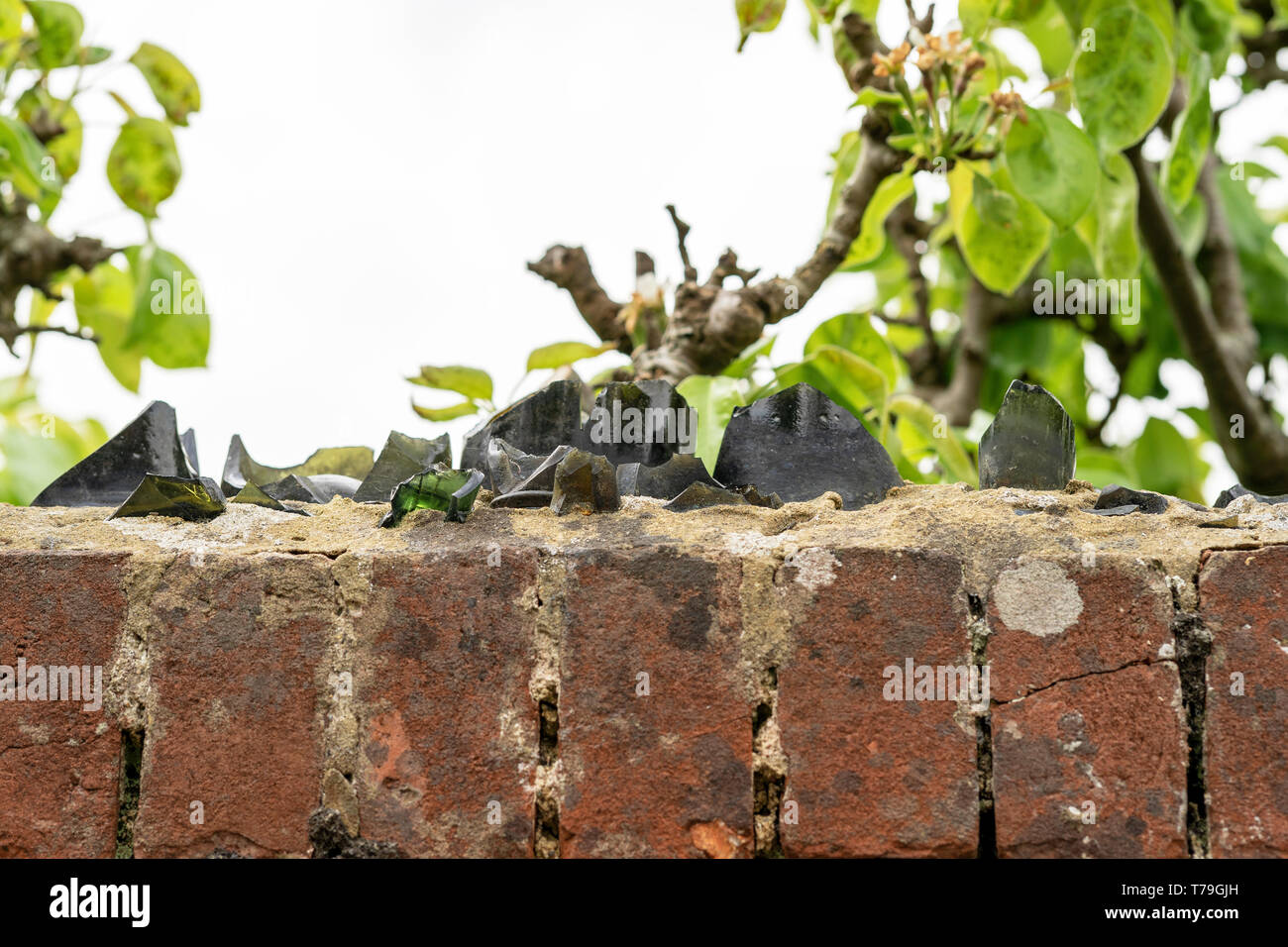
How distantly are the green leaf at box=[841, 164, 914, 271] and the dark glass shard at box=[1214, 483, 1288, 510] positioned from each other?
0.80m

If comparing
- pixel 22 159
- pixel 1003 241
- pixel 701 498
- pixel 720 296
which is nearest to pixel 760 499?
pixel 701 498

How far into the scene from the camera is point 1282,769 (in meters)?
0.75

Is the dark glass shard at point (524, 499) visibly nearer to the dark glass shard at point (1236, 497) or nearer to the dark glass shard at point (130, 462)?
the dark glass shard at point (130, 462)

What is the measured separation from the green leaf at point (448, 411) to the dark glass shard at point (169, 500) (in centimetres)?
59

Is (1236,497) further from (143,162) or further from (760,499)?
(143,162)

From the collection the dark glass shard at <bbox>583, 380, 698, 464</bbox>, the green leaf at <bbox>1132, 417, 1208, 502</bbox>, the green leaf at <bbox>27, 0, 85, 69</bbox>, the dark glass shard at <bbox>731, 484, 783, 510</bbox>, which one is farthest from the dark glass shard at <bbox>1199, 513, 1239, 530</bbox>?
the green leaf at <bbox>1132, 417, 1208, 502</bbox>

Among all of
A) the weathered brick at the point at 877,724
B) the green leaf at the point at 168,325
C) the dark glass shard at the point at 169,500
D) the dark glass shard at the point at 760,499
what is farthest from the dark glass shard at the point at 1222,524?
the green leaf at the point at 168,325

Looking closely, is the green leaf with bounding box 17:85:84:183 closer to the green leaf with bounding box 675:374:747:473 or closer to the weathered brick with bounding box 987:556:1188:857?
the green leaf with bounding box 675:374:747:473

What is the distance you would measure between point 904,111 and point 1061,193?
0.82 ft

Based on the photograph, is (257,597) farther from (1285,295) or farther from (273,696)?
(1285,295)

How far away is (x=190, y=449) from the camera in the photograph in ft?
3.43

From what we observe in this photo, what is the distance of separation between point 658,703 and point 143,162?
1638mm
